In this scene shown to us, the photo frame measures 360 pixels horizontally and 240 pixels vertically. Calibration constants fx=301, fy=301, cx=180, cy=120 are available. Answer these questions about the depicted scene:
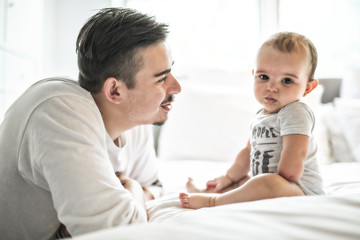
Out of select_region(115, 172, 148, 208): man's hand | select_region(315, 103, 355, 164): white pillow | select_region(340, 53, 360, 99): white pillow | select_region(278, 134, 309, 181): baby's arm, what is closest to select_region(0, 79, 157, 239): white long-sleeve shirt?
select_region(115, 172, 148, 208): man's hand

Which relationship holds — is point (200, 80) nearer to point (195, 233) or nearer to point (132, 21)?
point (132, 21)

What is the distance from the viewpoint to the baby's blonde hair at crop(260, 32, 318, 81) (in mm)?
1058

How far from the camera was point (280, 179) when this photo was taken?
955mm

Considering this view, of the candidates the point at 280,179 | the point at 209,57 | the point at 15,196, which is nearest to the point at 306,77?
the point at 280,179

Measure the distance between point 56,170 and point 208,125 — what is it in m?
1.24

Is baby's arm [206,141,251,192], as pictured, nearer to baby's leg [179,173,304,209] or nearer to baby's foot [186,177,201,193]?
baby's foot [186,177,201,193]

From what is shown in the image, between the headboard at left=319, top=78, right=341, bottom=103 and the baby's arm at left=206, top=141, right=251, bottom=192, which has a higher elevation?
the headboard at left=319, top=78, right=341, bottom=103

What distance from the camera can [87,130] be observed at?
822 millimetres

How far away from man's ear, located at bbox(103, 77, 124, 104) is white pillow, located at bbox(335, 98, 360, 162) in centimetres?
135

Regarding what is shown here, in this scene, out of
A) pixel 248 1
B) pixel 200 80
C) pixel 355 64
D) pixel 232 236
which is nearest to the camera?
pixel 232 236

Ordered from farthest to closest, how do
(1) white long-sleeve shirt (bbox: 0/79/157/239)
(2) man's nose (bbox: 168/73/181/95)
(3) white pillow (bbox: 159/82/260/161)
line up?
(3) white pillow (bbox: 159/82/260/161)
(2) man's nose (bbox: 168/73/181/95)
(1) white long-sleeve shirt (bbox: 0/79/157/239)

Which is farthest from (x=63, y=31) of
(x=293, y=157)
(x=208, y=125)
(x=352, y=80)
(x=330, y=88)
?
(x=293, y=157)

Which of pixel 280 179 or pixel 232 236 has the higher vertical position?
pixel 232 236

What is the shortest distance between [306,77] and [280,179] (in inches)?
15.5
